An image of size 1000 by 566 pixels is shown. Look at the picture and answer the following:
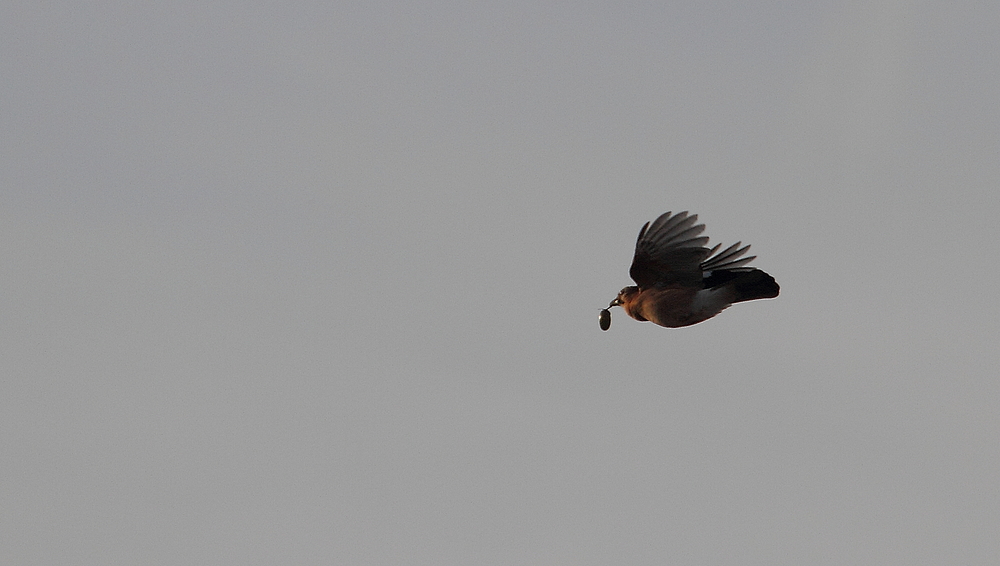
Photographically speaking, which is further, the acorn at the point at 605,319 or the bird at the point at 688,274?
the acorn at the point at 605,319

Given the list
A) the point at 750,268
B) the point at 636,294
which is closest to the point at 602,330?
the point at 636,294

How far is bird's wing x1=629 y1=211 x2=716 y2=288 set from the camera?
14094 mm

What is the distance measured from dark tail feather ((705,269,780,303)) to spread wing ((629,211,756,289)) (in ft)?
0.48

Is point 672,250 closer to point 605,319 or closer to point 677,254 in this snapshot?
point 677,254

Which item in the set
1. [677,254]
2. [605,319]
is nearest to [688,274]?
[677,254]

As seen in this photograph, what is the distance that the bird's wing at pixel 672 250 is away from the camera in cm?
1409

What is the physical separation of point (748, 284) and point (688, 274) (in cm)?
68

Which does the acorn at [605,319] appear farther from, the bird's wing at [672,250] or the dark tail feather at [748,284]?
the dark tail feather at [748,284]

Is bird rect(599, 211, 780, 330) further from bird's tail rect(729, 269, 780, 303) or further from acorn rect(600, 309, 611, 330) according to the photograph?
acorn rect(600, 309, 611, 330)

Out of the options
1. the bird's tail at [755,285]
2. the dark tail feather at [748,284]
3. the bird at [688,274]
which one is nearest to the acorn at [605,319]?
the bird at [688,274]

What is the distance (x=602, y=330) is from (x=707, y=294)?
1386mm

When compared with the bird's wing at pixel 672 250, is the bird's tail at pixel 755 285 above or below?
below

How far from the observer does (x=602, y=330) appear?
14.9 m

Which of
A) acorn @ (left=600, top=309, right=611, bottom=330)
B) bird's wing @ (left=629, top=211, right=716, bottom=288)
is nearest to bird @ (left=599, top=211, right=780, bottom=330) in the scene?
bird's wing @ (left=629, top=211, right=716, bottom=288)
